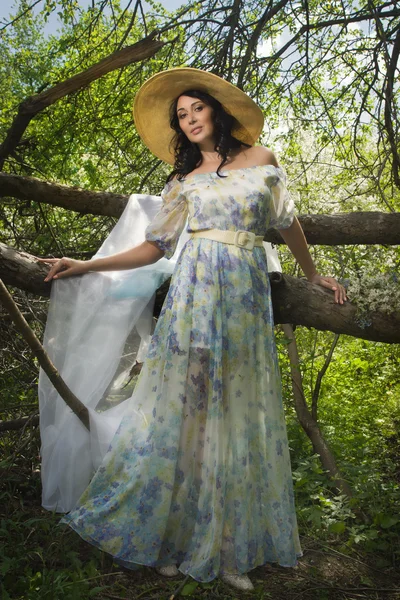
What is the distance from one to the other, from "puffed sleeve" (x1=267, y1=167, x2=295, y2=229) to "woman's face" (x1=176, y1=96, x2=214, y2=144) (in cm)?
36

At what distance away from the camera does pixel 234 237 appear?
2559 millimetres

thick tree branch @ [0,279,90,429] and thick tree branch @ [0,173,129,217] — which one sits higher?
thick tree branch @ [0,173,129,217]

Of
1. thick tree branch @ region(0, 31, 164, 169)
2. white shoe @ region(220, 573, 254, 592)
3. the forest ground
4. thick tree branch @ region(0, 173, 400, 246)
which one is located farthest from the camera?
thick tree branch @ region(0, 31, 164, 169)

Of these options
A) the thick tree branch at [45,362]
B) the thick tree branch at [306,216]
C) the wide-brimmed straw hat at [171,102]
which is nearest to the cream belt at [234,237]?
the wide-brimmed straw hat at [171,102]

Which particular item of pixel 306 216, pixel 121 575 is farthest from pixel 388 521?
Answer: pixel 306 216

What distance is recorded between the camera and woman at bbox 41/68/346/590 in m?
2.34

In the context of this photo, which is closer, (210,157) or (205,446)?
(205,446)

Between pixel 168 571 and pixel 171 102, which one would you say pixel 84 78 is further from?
pixel 168 571

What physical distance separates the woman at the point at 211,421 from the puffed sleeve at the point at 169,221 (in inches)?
3.6

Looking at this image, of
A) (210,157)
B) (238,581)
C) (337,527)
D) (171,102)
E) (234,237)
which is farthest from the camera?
(171,102)

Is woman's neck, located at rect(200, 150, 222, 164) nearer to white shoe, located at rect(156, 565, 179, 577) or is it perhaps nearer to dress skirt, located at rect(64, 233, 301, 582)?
dress skirt, located at rect(64, 233, 301, 582)

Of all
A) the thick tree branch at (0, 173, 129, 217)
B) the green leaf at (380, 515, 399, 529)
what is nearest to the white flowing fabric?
the green leaf at (380, 515, 399, 529)

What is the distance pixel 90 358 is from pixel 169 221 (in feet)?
2.28

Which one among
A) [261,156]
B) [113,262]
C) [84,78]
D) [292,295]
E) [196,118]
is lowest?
[292,295]
